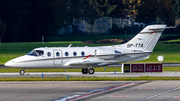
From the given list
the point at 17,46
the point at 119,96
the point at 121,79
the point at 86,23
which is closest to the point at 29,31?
the point at 86,23

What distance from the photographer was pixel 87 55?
107 ft

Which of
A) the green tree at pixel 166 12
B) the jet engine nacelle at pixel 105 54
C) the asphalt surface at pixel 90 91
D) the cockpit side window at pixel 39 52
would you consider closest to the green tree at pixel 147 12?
the green tree at pixel 166 12

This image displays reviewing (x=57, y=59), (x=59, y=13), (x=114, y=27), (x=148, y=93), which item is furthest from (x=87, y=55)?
(x=59, y=13)

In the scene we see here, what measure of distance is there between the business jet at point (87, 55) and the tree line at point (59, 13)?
44.6m

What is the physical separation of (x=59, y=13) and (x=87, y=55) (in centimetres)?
6889

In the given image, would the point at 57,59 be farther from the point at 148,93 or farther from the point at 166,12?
the point at 166,12

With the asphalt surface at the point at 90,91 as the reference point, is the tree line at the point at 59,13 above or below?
above

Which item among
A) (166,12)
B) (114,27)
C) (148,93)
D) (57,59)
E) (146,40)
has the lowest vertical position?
(148,93)

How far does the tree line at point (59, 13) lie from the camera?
3287 inches

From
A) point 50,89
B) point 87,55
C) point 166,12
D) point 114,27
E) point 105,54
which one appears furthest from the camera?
point 114,27

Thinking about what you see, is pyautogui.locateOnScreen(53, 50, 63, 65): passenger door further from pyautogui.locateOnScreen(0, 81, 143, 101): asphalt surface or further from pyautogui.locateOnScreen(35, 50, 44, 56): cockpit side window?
pyautogui.locateOnScreen(0, 81, 143, 101): asphalt surface

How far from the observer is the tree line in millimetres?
83500

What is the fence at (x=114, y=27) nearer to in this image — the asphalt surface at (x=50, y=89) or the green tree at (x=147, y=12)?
the green tree at (x=147, y=12)

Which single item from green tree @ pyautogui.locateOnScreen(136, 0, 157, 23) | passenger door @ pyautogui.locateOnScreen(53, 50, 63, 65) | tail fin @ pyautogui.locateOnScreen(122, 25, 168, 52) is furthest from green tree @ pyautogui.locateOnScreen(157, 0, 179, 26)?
passenger door @ pyautogui.locateOnScreen(53, 50, 63, 65)
